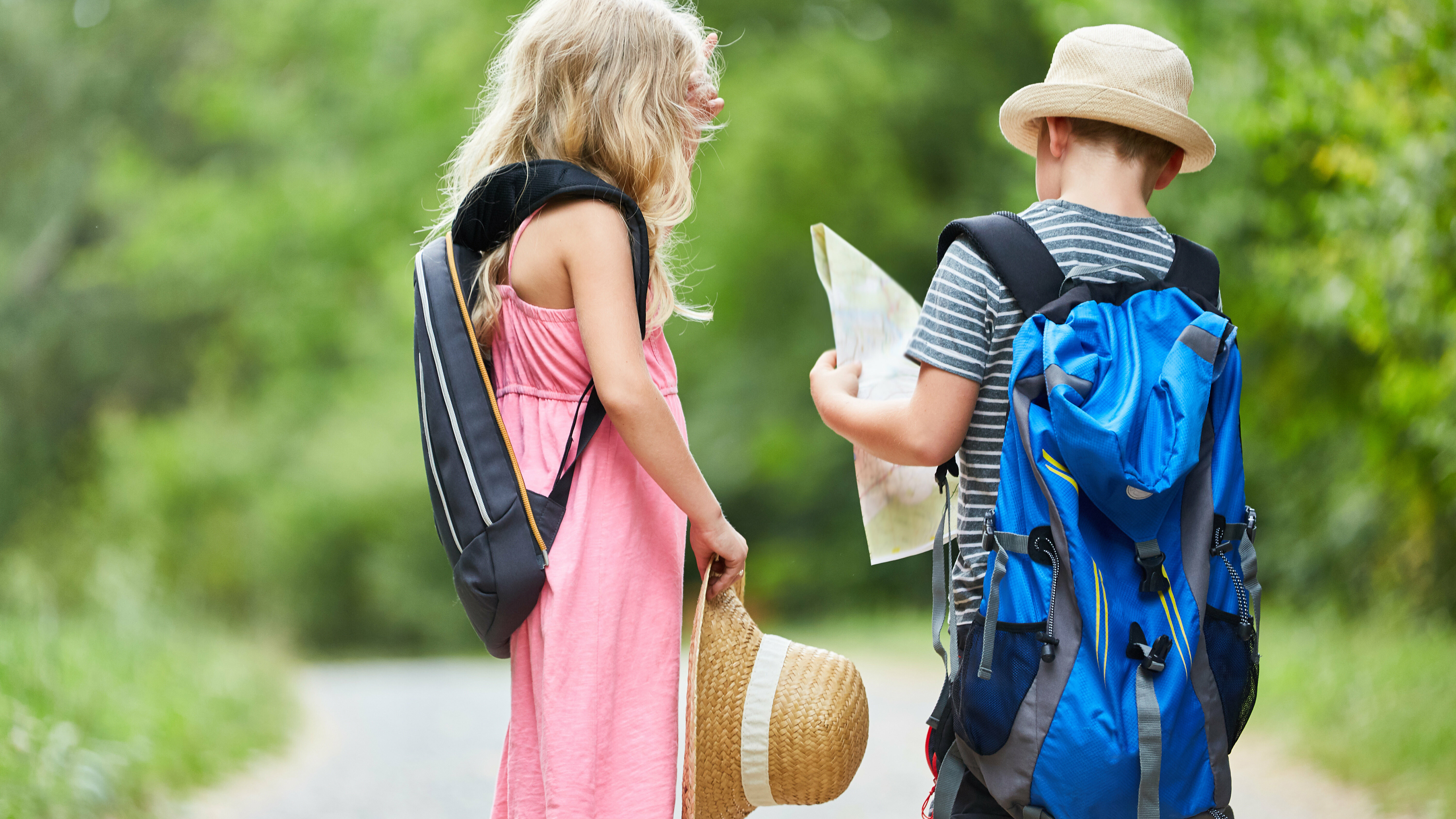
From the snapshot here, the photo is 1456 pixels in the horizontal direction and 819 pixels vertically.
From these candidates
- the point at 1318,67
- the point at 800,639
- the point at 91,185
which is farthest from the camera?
the point at 91,185

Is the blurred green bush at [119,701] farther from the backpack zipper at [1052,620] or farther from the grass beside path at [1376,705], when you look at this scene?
the grass beside path at [1376,705]

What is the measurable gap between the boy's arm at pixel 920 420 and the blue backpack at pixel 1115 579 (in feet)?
0.41

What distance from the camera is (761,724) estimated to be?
198 cm

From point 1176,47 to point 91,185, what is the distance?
21.2 metres

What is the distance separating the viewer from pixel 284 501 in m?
18.7

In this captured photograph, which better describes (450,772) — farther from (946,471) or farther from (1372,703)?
(946,471)

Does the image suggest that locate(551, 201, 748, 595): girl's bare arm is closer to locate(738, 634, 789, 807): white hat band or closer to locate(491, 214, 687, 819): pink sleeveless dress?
locate(491, 214, 687, 819): pink sleeveless dress

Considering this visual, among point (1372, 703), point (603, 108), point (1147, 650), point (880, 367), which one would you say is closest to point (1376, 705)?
point (1372, 703)

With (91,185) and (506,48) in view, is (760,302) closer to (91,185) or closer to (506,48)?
(91,185)

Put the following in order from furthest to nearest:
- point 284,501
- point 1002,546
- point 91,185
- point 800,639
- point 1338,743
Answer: point 91,185, point 284,501, point 800,639, point 1338,743, point 1002,546

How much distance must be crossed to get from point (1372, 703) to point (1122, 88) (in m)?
4.69

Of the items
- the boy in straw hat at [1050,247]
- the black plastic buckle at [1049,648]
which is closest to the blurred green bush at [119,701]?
→ the boy in straw hat at [1050,247]

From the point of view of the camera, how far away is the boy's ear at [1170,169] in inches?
77.8

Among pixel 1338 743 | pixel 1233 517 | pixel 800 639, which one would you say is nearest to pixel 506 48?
pixel 1233 517
